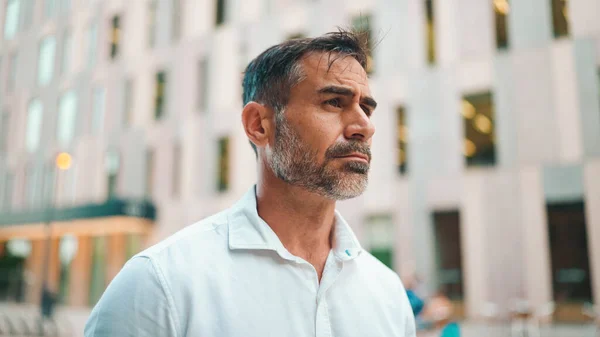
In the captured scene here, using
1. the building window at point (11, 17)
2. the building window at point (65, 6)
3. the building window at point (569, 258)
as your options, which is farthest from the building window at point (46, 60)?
the building window at point (569, 258)

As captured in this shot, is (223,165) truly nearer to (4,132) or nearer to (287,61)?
(4,132)

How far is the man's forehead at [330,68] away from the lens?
1573mm

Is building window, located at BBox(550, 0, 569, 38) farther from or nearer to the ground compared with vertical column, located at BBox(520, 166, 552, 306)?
farther from the ground

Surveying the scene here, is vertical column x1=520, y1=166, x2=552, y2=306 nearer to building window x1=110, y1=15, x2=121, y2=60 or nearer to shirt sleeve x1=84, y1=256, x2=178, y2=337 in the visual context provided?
shirt sleeve x1=84, y1=256, x2=178, y2=337

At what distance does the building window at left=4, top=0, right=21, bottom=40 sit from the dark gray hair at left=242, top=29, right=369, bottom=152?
782 cm

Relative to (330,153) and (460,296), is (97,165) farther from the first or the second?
(330,153)

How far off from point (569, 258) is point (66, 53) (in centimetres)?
1630

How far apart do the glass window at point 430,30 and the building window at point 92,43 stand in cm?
1159

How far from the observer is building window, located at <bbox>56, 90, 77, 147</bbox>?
1794 cm

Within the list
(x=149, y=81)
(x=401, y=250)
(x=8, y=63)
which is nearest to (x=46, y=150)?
(x=149, y=81)

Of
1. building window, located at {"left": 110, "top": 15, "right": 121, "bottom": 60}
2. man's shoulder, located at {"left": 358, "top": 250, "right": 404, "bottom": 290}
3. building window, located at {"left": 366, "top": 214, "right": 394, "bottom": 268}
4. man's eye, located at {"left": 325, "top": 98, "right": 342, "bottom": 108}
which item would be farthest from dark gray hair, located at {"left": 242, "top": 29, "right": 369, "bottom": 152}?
building window, located at {"left": 110, "top": 15, "right": 121, "bottom": 60}

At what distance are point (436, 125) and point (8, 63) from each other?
1033cm

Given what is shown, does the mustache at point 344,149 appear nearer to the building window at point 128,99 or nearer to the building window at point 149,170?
the building window at point 149,170

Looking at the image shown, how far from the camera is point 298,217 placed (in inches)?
62.2
